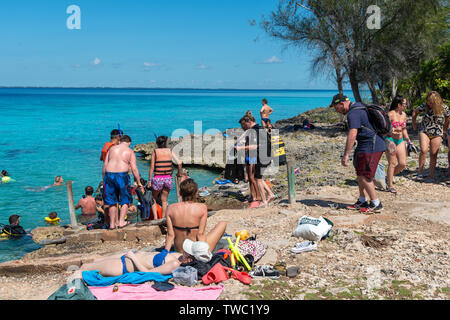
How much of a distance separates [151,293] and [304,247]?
2.33 metres

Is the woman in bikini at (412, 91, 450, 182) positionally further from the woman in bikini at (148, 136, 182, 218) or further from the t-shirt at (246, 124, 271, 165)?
the woman in bikini at (148, 136, 182, 218)

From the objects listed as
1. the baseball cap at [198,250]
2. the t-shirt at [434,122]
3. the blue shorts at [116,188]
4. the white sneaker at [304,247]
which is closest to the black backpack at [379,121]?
the white sneaker at [304,247]

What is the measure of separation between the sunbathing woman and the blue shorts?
96.4 inches

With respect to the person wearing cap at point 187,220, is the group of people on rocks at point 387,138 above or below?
above

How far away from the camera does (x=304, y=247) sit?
5.66 metres

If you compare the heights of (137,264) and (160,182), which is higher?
(160,182)

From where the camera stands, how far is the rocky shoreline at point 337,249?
448 centimetres

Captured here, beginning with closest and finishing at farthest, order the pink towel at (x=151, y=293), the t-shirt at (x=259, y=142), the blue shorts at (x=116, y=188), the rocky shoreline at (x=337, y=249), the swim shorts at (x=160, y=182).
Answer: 1. the pink towel at (x=151, y=293)
2. the rocky shoreline at (x=337, y=249)
3. the blue shorts at (x=116, y=188)
4. the swim shorts at (x=160, y=182)
5. the t-shirt at (x=259, y=142)

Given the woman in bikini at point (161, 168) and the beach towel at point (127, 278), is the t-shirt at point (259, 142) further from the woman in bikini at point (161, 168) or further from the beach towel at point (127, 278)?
the beach towel at point (127, 278)

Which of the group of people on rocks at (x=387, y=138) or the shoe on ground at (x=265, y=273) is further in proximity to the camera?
the group of people on rocks at (x=387, y=138)

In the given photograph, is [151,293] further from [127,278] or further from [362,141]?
[362,141]

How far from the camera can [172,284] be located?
181 inches

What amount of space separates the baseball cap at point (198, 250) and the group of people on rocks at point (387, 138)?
2839mm

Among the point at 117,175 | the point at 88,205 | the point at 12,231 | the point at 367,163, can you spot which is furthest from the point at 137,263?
the point at 88,205
